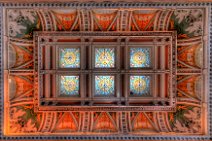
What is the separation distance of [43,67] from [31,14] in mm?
1840

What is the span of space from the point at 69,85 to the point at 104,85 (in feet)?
4.25

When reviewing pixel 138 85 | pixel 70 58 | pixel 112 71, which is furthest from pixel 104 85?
pixel 70 58

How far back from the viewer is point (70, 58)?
7.97m

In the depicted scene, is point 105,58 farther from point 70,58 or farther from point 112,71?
point 70,58

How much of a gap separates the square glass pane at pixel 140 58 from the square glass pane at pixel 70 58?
198 cm

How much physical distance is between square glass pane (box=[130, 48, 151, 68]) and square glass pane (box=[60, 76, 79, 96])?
7.06ft

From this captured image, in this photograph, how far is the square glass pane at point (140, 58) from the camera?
7.92m

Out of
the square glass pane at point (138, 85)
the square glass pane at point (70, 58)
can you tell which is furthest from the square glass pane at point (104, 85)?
the square glass pane at point (70, 58)

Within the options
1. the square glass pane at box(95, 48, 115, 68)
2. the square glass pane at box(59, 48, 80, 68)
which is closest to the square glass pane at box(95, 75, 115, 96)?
the square glass pane at box(95, 48, 115, 68)

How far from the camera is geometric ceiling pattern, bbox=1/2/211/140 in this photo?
6801mm

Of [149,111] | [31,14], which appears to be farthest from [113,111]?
[31,14]

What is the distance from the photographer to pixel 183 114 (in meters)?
7.50

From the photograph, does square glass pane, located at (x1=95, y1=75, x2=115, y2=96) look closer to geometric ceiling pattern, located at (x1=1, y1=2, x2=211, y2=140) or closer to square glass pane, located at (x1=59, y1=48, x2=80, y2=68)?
geometric ceiling pattern, located at (x1=1, y1=2, x2=211, y2=140)

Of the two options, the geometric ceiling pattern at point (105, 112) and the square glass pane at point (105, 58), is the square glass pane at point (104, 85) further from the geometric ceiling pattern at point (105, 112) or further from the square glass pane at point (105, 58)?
the geometric ceiling pattern at point (105, 112)
